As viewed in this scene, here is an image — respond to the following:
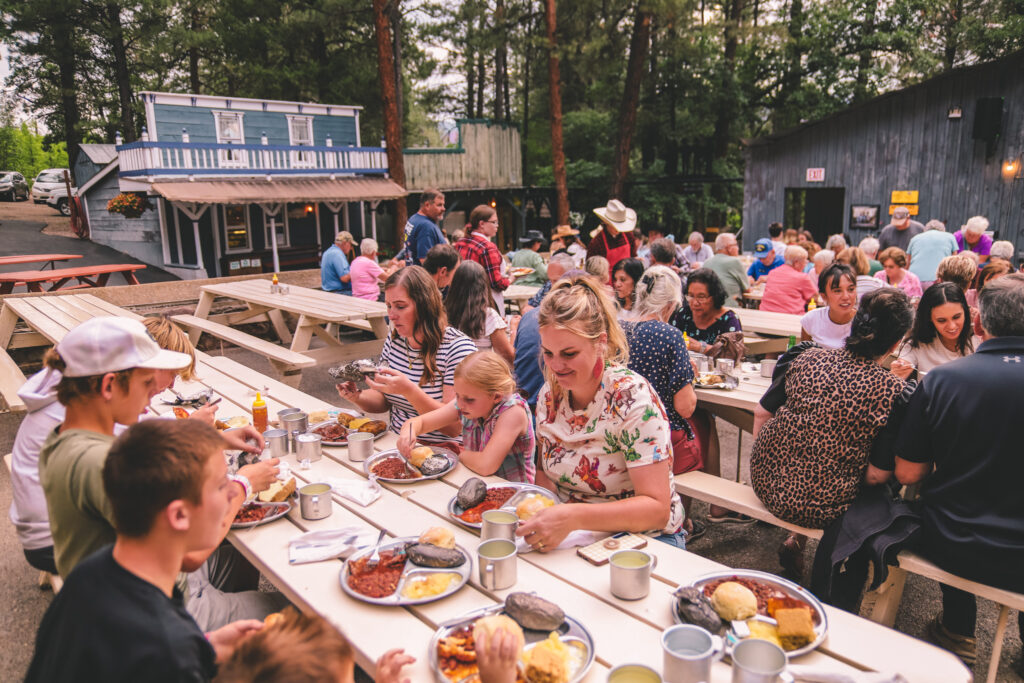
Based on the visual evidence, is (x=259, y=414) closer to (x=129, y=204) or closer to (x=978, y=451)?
(x=978, y=451)

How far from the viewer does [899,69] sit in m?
18.7

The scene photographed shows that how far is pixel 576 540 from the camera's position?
6.97ft

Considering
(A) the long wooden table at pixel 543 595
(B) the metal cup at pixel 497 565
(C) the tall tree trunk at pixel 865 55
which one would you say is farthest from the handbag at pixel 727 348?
(C) the tall tree trunk at pixel 865 55

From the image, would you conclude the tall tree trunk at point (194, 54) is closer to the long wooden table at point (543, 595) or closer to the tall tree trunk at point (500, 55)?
the tall tree trunk at point (500, 55)

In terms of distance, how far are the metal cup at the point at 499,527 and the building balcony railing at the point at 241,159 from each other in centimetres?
1543

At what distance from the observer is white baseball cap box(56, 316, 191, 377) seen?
75.8 inches

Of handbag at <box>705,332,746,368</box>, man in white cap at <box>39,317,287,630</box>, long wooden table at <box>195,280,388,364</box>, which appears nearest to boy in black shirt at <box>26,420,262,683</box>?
man in white cap at <box>39,317,287,630</box>

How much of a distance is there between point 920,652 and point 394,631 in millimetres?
1300

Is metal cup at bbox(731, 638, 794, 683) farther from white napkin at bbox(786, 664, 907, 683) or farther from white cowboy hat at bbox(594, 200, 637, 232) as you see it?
white cowboy hat at bbox(594, 200, 637, 232)

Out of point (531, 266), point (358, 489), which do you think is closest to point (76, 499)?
point (358, 489)

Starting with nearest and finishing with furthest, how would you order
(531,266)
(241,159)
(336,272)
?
1. (336,272)
2. (531,266)
3. (241,159)

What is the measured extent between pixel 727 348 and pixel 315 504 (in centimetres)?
313

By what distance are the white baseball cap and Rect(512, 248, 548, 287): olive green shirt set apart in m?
7.81

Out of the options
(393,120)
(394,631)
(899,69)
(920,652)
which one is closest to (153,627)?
(394,631)
